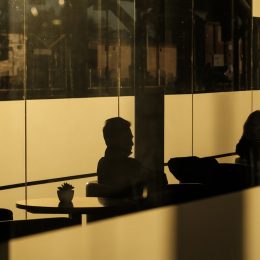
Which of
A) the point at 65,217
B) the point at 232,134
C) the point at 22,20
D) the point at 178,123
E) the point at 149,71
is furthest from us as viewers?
the point at 232,134

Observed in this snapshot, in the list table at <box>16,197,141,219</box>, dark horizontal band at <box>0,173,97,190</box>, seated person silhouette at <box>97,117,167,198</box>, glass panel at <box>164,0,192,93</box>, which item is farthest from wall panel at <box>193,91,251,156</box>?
dark horizontal band at <box>0,173,97,190</box>

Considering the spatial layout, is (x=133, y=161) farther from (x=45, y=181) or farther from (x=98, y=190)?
(x=45, y=181)

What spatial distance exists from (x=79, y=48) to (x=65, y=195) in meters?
0.49

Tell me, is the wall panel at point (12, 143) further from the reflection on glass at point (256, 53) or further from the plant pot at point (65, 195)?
the reflection on glass at point (256, 53)

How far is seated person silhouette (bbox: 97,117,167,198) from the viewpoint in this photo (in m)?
2.78

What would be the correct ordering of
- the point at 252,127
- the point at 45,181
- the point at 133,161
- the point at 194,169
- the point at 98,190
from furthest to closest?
the point at 252,127 < the point at 194,169 < the point at 133,161 < the point at 98,190 < the point at 45,181

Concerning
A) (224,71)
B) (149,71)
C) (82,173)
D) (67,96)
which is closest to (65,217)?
(82,173)

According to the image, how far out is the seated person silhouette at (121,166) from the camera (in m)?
2.78

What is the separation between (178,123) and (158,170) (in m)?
0.21

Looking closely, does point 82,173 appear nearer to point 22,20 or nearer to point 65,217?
point 65,217

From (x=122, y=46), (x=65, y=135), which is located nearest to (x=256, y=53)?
(x=122, y=46)

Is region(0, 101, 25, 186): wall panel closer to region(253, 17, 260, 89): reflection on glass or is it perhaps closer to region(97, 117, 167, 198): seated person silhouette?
region(97, 117, 167, 198): seated person silhouette

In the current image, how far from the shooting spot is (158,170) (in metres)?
3.04

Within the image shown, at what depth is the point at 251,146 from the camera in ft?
11.8
